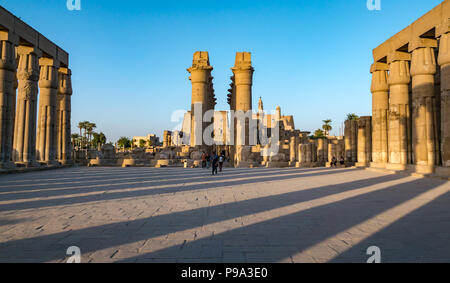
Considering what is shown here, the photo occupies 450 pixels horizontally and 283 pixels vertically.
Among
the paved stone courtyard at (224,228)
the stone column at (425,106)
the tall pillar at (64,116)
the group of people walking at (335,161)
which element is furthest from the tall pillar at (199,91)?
the paved stone courtyard at (224,228)

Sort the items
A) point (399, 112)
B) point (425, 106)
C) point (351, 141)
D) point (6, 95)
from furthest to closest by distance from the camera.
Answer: point (351, 141) < point (399, 112) < point (6, 95) < point (425, 106)

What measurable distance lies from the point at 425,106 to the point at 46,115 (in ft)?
71.5

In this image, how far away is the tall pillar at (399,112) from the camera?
1480cm

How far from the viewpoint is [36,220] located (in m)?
4.59

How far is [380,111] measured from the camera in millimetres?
16875

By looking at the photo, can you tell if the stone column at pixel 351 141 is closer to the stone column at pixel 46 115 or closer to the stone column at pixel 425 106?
the stone column at pixel 425 106

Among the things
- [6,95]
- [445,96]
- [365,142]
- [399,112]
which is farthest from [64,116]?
[445,96]

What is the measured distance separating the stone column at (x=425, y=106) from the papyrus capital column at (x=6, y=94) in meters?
20.0

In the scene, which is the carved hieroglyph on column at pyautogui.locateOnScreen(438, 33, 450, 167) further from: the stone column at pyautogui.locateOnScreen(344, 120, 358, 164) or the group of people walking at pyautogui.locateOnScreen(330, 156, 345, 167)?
the stone column at pyautogui.locateOnScreen(344, 120, 358, 164)

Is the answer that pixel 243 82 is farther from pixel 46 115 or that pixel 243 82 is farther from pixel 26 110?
pixel 26 110

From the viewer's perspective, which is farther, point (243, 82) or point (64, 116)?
point (243, 82)

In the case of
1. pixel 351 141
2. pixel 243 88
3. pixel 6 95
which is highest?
pixel 243 88
